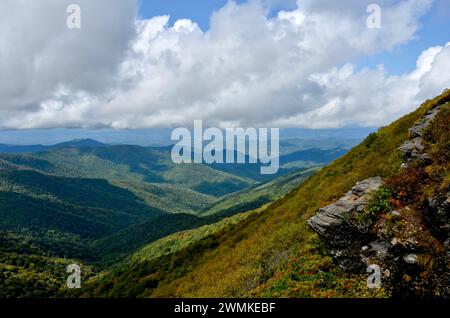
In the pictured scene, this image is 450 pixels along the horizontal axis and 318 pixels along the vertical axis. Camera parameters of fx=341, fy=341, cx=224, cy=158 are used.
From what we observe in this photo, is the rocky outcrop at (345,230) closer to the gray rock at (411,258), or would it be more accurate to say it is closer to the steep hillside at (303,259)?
the steep hillside at (303,259)

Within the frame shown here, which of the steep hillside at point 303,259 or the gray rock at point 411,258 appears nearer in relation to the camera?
the gray rock at point 411,258

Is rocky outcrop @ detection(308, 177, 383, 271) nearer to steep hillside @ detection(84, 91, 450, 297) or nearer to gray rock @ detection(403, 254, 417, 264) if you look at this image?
steep hillside @ detection(84, 91, 450, 297)

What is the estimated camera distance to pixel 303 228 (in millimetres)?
27984

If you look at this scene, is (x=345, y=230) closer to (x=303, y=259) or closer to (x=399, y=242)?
(x=399, y=242)

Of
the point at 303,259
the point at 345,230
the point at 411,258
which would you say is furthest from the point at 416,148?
the point at 303,259

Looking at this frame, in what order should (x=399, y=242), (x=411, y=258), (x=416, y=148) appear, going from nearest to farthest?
(x=411, y=258) < (x=399, y=242) < (x=416, y=148)

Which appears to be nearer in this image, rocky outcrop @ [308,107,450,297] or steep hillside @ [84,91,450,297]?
rocky outcrop @ [308,107,450,297]

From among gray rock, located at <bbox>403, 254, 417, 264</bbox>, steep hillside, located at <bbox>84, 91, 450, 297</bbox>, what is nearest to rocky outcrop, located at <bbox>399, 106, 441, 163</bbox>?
steep hillside, located at <bbox>84, 91, 450, 297</bbox>

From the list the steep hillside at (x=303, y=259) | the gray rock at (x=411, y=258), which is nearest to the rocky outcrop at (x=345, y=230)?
the steep hillside at (x=303, y=259)

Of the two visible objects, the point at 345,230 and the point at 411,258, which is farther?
the point at 345,230

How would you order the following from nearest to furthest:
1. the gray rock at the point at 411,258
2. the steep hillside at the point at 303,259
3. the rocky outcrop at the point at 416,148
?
the gray rock at the point at 411,258
the steep hillside at the point at 303,259
the rocky outcrop at the point at 416,148

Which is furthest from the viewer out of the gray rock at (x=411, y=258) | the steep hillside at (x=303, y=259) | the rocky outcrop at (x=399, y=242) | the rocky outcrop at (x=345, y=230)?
the rocky outcrop at (x=345, y=230)

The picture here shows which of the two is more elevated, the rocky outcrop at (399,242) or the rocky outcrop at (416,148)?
the rocky outcrop at (416,148)
